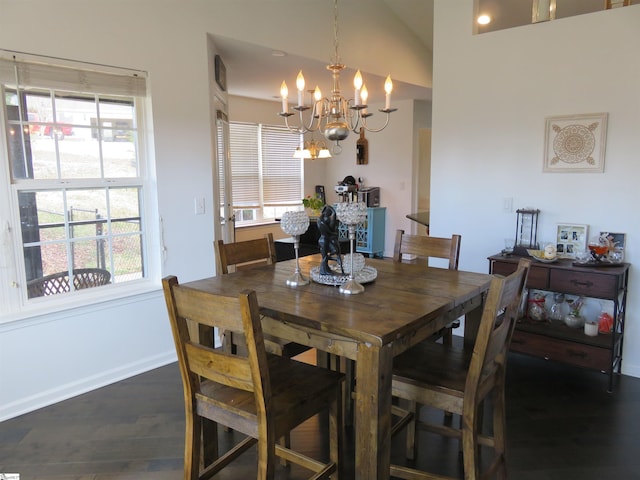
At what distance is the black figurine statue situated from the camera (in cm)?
208

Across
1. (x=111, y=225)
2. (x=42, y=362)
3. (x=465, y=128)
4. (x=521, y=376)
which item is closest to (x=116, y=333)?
(x=42, y=362)

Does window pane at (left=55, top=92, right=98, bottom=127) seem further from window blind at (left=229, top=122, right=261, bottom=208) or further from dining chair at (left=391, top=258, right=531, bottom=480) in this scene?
window blind at (left=229, top=122, right=261, bottom=208)

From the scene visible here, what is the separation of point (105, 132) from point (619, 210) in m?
3.55

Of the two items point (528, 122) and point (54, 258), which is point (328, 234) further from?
point (528, 122)

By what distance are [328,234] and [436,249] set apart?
2.87 ft

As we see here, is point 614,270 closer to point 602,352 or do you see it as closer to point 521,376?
point 602,352

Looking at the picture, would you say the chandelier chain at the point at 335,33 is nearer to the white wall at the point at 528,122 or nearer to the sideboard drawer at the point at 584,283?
the white wall at the point at 528,122

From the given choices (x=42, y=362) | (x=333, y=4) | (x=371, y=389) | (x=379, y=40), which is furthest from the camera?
(x=379, y=40)

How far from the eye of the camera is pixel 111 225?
3.14 meters

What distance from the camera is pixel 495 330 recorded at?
1732 mm

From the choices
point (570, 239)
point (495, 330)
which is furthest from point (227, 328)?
point (570, 239)

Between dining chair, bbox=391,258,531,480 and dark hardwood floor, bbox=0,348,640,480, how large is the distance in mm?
389

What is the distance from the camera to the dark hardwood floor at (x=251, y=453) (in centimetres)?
218

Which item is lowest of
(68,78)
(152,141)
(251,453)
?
(251,453)
